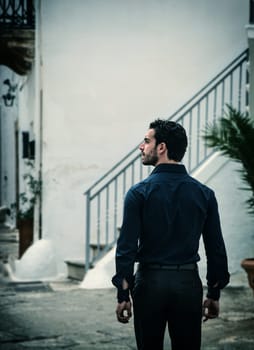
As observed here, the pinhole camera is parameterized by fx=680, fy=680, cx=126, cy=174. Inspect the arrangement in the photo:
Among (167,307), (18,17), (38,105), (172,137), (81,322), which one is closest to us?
(167,307)

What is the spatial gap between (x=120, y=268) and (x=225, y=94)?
7107 mm

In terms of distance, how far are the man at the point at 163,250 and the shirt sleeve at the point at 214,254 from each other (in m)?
0.07

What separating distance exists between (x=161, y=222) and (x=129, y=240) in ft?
0.60

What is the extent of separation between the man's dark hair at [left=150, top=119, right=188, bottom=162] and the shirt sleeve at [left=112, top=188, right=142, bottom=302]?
0.29 m

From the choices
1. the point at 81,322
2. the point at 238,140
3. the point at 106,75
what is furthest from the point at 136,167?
the point at 81,322

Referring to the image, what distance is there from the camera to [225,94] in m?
10.1

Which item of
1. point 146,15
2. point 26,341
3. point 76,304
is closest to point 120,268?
point 26,341

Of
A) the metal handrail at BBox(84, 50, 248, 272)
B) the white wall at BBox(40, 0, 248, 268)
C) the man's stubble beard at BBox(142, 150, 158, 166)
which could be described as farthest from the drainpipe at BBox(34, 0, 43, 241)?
the man's stubble beard at BBox(142, 150, 158, 166)

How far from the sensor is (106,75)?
32.8ft

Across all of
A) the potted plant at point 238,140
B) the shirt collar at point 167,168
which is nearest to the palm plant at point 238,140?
the potted plant at point 238,140

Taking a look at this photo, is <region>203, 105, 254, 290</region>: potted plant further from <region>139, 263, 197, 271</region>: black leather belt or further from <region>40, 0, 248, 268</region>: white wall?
<region>139, 263, 197, 271</region>: black leather belt

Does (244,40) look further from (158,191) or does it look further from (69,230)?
(158,191)

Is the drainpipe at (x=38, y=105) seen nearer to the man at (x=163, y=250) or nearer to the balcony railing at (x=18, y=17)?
the balcony railing at (x=18, y=17)

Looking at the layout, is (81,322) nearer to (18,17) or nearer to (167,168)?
(167,168)
